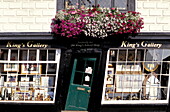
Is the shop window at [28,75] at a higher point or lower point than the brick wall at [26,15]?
lower

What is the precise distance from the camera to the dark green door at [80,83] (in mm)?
9914

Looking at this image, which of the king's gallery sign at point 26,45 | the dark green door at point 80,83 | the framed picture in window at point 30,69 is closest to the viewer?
the king's gallery sign at point 26,45

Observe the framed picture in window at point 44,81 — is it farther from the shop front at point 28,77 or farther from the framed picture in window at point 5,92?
the framed picture in window at point 5,92

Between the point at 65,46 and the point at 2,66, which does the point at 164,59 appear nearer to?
the point at 65,46

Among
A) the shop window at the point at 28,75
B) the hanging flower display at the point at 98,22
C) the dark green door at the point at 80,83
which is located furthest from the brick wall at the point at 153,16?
the shop window at the point at 28,75

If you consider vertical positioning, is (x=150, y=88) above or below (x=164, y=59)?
below

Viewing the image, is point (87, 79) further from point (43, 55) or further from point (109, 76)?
point (43, 55)

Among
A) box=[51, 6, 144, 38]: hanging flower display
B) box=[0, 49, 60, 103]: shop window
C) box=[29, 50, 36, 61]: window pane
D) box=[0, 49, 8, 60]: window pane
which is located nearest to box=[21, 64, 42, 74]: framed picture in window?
box=[0, 49, 60, 103]: shop window

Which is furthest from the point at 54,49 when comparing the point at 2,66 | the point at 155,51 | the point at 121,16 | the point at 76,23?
the point at 155,51

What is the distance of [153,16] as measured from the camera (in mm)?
9422

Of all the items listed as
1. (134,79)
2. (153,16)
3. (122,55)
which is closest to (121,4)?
(153,16)

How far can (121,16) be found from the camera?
29.7 ft

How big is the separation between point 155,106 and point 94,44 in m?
3.00

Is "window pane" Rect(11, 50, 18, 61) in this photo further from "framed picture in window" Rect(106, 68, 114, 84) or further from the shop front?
"framed picture in window" Rect(106, 68, 114, 84)
